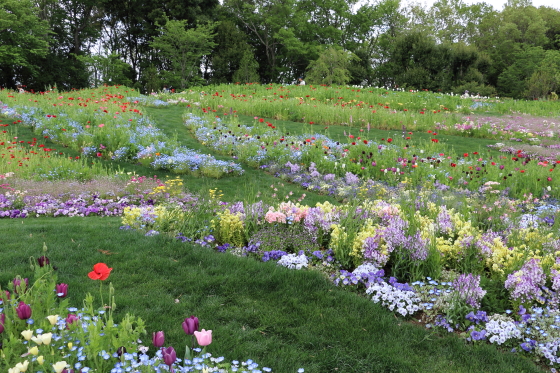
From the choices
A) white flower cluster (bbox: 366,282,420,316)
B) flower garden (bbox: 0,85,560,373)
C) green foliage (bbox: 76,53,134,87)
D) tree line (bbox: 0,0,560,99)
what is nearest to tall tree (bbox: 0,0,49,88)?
tree line (bbox: 0,0,560,99)

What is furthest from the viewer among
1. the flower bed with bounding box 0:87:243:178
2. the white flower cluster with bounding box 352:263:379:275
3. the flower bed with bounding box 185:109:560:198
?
the flower bed with bounding box 0:87:243:178

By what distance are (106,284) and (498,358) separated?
3374 millimetres

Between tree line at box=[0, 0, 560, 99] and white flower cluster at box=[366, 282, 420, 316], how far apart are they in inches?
801

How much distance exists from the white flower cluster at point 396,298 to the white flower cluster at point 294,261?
2.55 feet

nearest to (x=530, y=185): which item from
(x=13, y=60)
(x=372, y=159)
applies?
(x=372, y=159)

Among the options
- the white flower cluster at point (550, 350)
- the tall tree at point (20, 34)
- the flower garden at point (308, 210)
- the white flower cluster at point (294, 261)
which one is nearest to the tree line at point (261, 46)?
the tall tree at point (20, 34)

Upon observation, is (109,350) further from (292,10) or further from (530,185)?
(292,10)

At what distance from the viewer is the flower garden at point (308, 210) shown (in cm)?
245

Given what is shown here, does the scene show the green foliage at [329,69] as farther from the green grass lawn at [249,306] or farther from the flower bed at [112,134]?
the green grass lawn at [249,306]

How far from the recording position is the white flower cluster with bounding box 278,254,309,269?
13.7 ft

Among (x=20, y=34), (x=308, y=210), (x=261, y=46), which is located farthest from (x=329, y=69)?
(x=308, y=210)

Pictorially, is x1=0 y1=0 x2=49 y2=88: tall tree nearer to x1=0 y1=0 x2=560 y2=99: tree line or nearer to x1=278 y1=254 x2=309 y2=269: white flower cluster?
x1=0 y1=0 x2=560 y2=99: tree line

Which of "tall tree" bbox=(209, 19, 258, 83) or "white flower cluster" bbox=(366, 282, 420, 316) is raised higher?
"tall tree" bbox=(209, 19, 258, 83)

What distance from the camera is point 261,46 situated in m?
35.9
